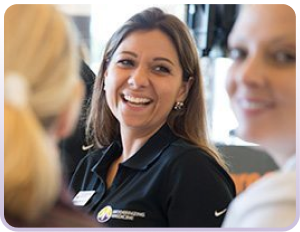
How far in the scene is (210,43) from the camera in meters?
1.05

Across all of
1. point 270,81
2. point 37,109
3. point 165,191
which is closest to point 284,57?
point 270,81

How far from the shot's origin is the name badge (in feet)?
3.23

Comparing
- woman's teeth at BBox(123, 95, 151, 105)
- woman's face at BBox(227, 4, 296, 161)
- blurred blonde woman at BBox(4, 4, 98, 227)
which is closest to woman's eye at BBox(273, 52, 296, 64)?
woman's face at BBox(227, 4, 296, 161)

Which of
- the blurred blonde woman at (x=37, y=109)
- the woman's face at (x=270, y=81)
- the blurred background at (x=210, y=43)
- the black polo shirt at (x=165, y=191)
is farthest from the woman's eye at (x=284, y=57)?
the black polo shirt at (x=165, y=191)

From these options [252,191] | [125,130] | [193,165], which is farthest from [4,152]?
[125,130]

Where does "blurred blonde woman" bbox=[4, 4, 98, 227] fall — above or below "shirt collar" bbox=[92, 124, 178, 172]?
above

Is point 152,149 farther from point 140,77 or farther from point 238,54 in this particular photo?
point 238,54

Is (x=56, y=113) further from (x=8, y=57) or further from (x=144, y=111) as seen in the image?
(x=144, y=111)

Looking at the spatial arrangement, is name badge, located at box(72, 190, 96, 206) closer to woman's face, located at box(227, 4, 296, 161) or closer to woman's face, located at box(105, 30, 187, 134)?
woman's face, located at box(105, 30, 187, 134)

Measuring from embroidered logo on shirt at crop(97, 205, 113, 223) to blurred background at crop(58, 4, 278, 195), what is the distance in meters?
0.26

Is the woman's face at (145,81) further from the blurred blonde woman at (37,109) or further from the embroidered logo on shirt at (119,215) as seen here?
the blurred blonde woman at (37,109)

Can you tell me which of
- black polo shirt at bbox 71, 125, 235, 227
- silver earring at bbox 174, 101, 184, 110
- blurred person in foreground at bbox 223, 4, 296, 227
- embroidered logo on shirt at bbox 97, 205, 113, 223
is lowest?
embroidered logo on shirt at bbox 97, 205, 113, 223

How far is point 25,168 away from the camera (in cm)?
53

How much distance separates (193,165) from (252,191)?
0.37 metres
